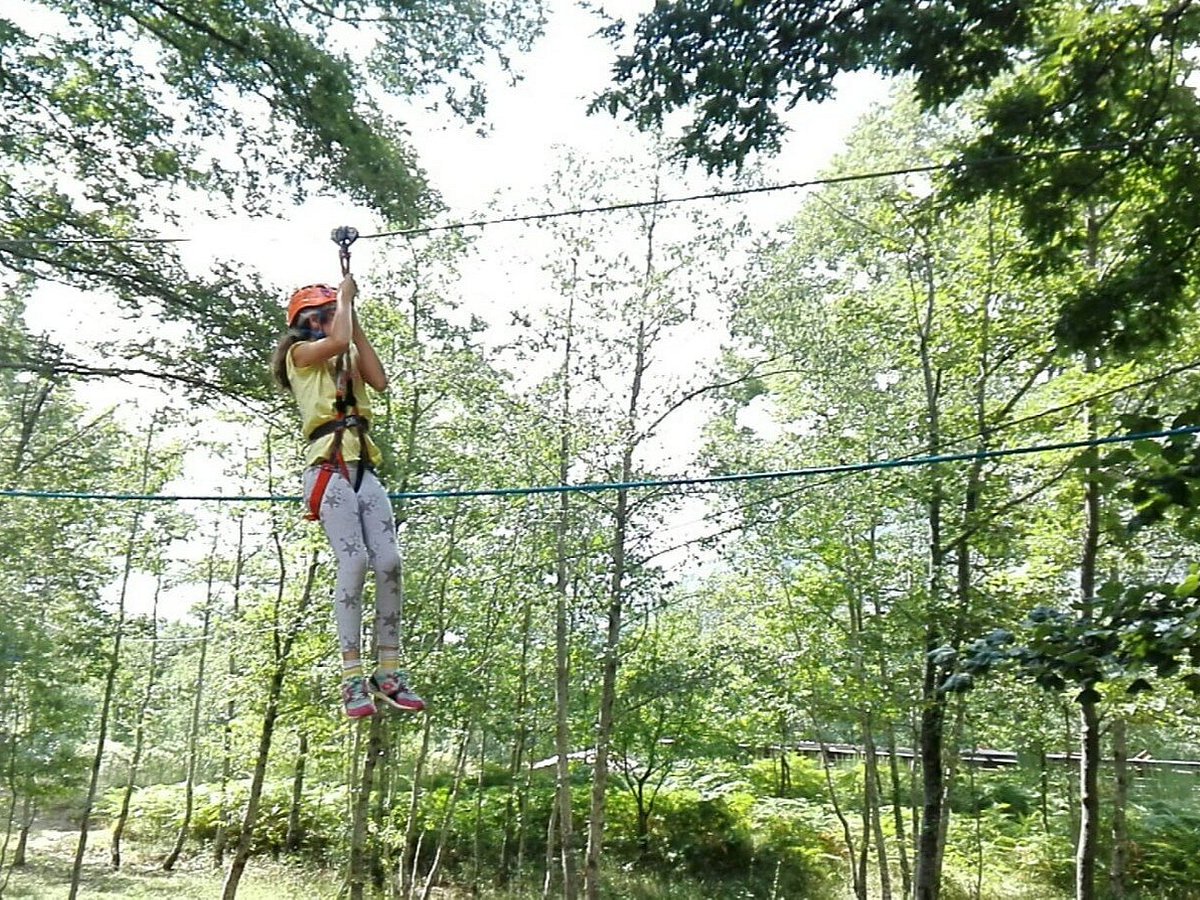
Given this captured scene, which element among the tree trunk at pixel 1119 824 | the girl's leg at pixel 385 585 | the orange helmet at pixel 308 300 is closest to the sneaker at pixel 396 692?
the girl's leg at pixel 385 585

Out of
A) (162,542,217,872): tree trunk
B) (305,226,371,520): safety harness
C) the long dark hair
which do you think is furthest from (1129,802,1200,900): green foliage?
(162,542,217,872): tree trunk

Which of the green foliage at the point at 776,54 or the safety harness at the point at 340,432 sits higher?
the green foliage at the point at 776,54

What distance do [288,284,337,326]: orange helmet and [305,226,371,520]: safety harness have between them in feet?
0.35

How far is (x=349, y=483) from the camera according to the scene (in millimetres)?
2621

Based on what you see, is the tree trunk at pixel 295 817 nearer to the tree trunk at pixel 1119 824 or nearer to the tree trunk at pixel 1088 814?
the tree trunk at pixel 1119 824

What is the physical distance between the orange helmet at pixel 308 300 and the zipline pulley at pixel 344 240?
0.32ft

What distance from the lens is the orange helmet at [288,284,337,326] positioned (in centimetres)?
274

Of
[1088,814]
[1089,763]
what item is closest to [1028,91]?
[1089,763]

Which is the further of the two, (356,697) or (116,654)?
(116,654)

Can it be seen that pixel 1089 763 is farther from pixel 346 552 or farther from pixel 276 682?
pixel 276 682

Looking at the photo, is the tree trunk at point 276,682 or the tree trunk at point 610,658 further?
the tree trunk at point 276,682

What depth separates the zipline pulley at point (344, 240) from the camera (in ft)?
9.10

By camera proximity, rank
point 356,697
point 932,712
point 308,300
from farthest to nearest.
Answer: point 932,712 → point 308,300 → point 356,697

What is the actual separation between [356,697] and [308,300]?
1.18 meters
